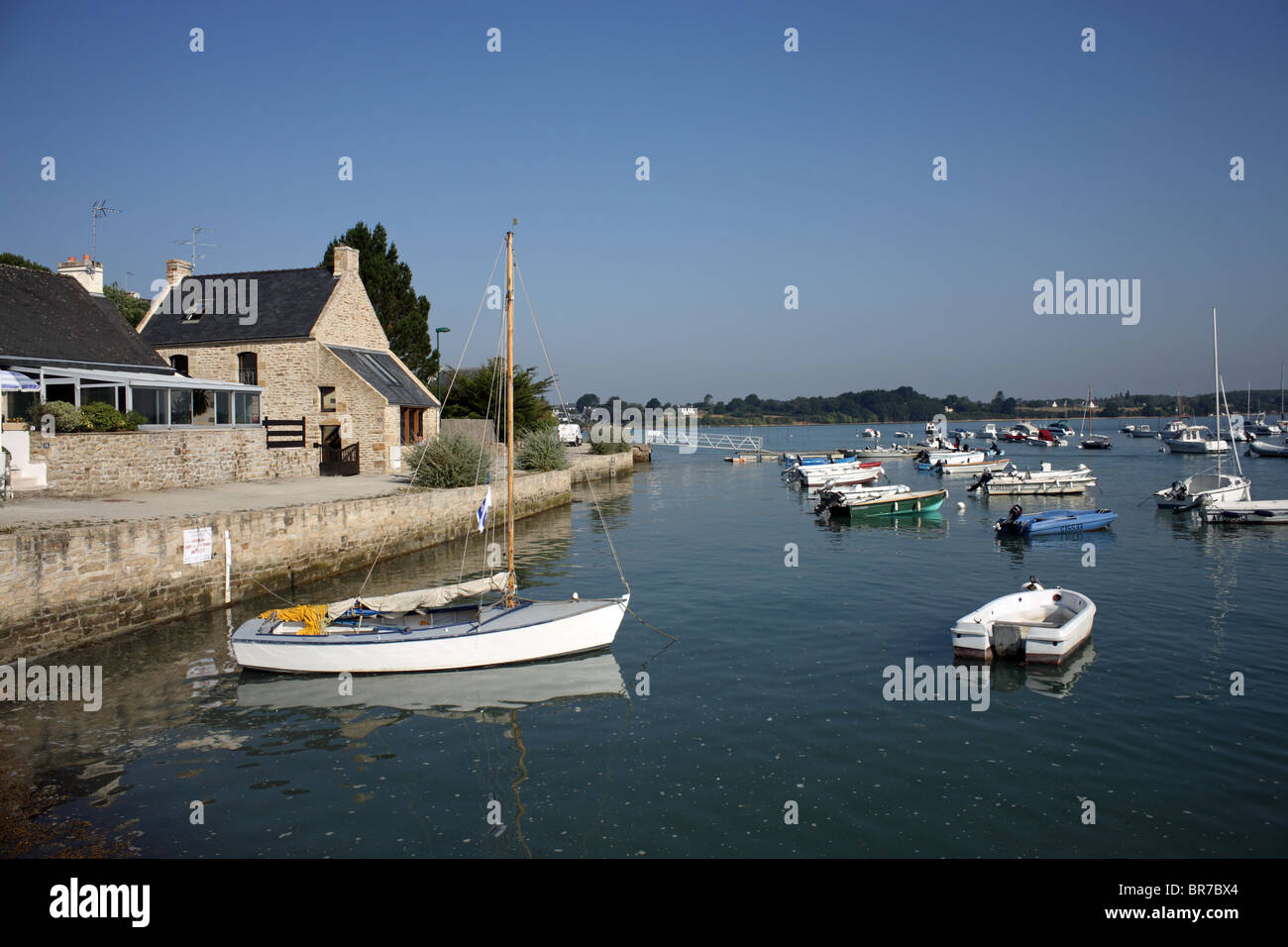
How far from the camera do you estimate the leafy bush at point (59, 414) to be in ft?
71.2

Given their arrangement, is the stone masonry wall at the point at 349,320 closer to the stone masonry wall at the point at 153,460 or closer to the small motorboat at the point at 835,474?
the stone masonry wall at the point at 153,460

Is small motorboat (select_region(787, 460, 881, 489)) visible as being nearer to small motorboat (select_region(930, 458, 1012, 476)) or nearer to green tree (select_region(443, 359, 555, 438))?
small motorboat (select_region(930, 458, 1012, 476))

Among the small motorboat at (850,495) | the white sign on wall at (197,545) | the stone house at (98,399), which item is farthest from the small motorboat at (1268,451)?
the white sign on wall at (197,545)

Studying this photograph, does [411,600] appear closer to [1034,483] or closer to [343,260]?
[343,260]

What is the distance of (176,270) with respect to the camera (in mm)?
41250

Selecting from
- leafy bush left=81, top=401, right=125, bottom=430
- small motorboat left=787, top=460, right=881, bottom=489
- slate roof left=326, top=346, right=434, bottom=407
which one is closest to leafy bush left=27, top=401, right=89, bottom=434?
leafy bush left=81, top=401, right=125, bottom=430

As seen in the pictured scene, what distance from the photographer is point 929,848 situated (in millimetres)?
8484

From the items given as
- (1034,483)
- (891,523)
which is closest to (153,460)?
(891,523)

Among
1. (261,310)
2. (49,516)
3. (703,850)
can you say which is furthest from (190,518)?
(261,310)

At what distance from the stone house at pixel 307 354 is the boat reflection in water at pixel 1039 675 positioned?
26.6 m

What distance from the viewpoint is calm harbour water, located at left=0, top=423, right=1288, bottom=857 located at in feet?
29.1

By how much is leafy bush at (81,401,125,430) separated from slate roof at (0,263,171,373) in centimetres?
352

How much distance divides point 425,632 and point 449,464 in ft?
54.8

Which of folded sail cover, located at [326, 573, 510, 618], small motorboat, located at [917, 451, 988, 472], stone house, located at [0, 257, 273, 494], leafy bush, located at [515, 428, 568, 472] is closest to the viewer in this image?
folded sail cover, located at [326, 573, 510, 618]
